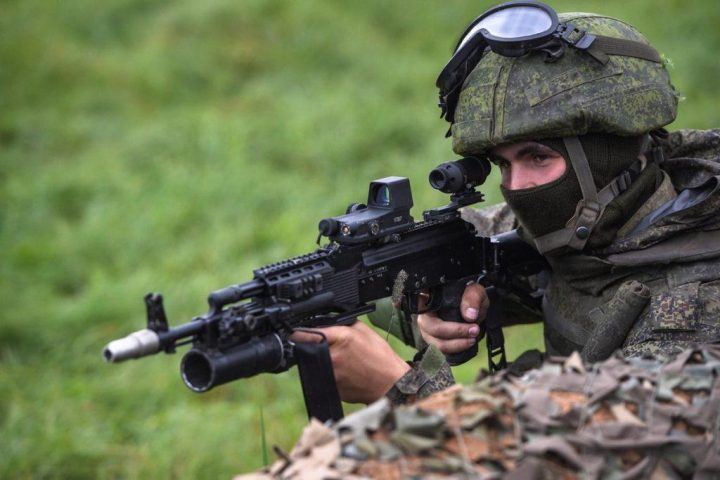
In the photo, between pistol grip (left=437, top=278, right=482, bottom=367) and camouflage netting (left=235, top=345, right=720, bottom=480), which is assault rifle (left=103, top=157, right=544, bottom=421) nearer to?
pistol grip (left=437, top=278, right=482, bottom=367)

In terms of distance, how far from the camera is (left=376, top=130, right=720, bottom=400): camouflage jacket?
11.8 ft

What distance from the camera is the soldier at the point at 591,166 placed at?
12.5ft

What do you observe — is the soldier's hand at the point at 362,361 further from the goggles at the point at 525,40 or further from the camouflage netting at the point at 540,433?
the goggles at the point at 525,40

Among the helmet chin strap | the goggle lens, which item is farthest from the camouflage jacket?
the goggle lens

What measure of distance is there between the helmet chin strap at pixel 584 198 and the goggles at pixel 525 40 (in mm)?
398

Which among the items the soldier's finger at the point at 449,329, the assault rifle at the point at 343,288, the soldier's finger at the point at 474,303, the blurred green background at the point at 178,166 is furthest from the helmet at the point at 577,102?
the blurred green background at the point at 178,166

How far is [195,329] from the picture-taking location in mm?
3076

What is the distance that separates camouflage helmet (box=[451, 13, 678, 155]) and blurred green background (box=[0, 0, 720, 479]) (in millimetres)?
2682

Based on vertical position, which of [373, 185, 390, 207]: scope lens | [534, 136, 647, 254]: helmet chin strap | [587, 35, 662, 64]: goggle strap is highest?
[587, 35, 662, 64]: goggle strap

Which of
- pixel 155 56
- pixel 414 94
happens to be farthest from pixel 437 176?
pixel 155 56

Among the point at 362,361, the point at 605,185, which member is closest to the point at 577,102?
the point at 605,185

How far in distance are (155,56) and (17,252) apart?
4219 mm

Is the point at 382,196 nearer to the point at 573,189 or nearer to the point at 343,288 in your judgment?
the point at 343,288

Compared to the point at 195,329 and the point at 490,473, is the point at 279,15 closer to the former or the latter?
the point at 195,329
